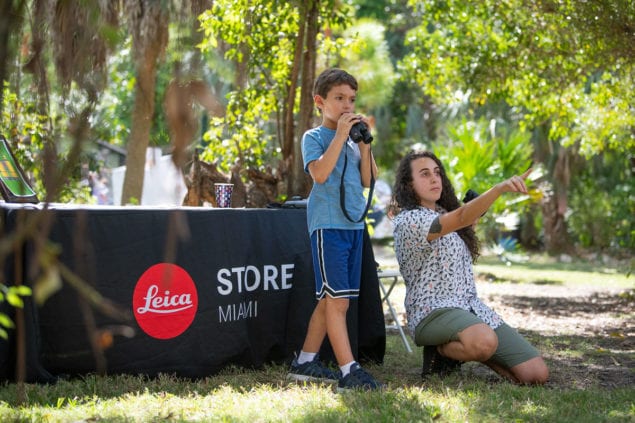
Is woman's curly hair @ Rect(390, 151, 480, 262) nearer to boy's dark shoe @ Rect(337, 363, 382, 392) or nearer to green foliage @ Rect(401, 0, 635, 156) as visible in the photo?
boy's dark shoe @ Rect(337, 363, 382, 392)

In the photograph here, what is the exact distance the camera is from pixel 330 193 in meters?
4.84

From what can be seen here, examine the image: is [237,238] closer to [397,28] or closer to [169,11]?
[169,11]

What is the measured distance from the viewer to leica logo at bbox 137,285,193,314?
477cm

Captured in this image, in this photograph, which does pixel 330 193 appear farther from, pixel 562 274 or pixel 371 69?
pixel 371 69

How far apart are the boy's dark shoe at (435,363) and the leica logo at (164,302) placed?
4.55 ft

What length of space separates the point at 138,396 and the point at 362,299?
1.83 meters

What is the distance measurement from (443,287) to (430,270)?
12 cm

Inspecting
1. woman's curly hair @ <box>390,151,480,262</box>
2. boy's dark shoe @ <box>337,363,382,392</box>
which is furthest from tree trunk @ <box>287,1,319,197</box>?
boy's dark shoe @ <box>337,363,382,392</box>

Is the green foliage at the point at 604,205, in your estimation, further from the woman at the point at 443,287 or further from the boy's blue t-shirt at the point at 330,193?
the boy's blue t-shirt at the point at 330,193

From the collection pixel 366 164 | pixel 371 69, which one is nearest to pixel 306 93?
pixel 366 164

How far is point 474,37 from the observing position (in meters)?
10.6

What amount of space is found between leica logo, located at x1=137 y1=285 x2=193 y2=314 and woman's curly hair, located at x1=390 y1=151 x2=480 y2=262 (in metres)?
1.35

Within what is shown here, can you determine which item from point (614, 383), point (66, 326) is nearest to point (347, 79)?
point (66, 326)

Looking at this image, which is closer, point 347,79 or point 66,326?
point 66,326
